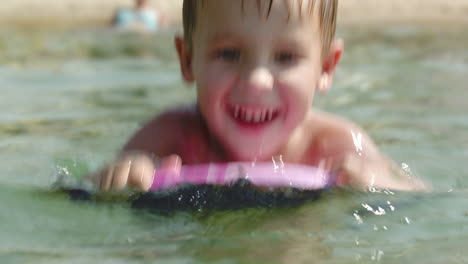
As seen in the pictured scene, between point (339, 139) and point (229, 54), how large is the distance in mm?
726

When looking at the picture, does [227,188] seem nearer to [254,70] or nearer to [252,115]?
[252,115]

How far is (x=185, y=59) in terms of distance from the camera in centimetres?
349

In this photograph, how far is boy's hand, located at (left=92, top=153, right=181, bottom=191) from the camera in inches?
118

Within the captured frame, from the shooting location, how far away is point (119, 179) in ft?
9.82

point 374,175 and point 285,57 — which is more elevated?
point 285,57

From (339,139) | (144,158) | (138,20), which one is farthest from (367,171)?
(138,20)

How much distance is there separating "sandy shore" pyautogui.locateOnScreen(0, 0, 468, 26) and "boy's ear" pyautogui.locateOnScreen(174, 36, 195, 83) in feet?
29.7

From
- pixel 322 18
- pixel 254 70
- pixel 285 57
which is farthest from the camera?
pixel 322 18

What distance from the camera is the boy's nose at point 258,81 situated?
117 inches

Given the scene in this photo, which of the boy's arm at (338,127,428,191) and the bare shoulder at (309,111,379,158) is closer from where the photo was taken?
the boy's arm at (338,127,428,191)

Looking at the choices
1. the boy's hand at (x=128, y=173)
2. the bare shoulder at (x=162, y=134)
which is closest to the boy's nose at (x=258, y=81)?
the boy's hand at (x=128, y=173)

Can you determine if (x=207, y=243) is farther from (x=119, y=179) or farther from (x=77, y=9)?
(x=77, y=9)

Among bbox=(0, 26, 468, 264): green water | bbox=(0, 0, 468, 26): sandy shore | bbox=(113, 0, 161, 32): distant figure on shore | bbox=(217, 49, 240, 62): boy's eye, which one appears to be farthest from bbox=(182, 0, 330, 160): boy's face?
bbox=(0, 0, 468, 26): sandy shore

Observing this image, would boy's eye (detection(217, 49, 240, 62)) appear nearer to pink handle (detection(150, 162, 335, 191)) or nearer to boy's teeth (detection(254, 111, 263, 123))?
boy's teeth (detection(254, 111, 263, 123))
